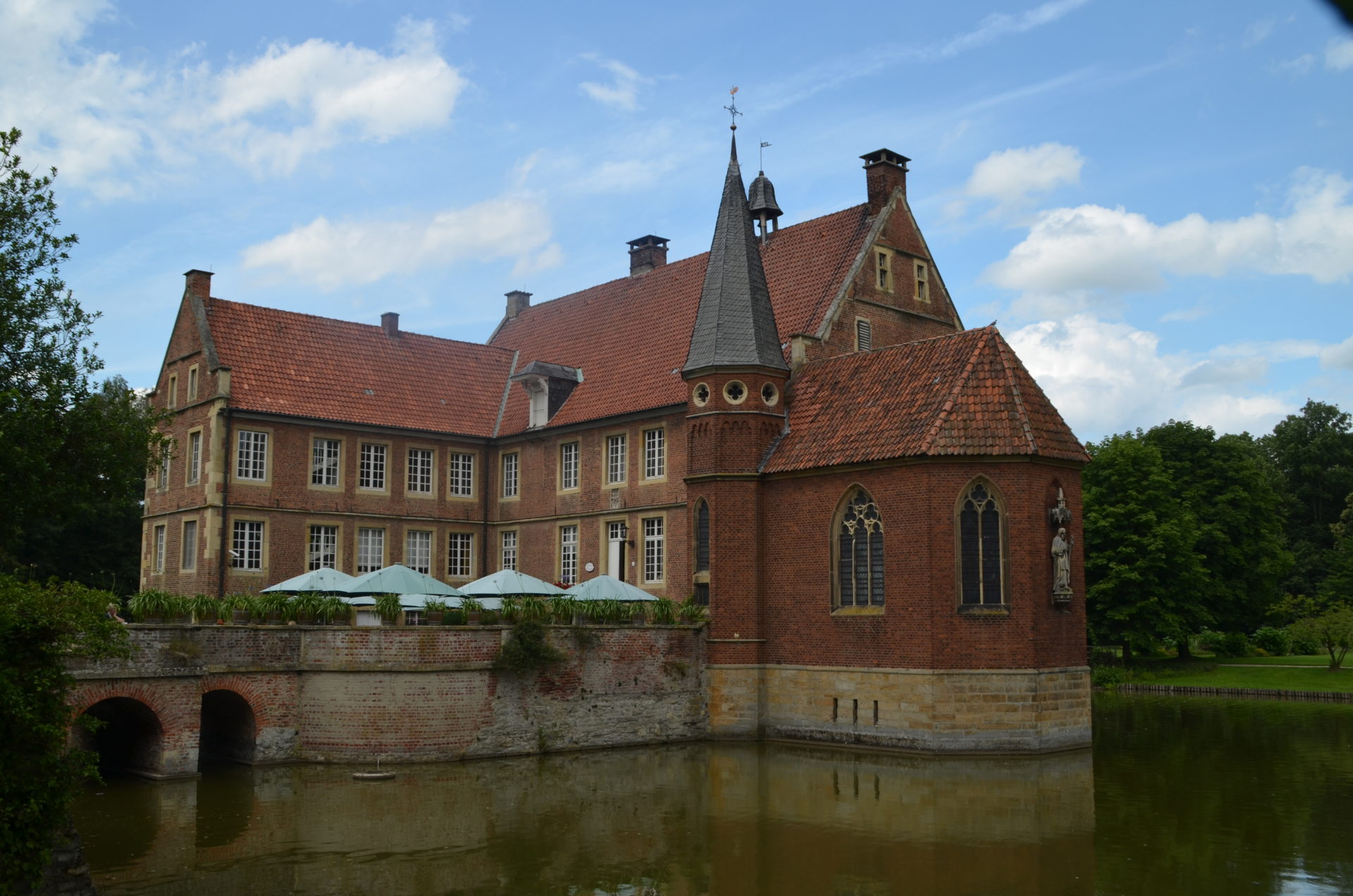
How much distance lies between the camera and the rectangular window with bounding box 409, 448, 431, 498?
123ft

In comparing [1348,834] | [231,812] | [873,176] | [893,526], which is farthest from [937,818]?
[873,176]

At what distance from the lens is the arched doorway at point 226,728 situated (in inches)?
942

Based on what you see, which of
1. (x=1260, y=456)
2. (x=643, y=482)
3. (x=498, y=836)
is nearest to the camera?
(x=498, y=836)

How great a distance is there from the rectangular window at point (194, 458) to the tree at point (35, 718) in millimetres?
23126

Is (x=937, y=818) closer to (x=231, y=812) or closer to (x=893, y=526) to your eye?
(x=893, y=526)

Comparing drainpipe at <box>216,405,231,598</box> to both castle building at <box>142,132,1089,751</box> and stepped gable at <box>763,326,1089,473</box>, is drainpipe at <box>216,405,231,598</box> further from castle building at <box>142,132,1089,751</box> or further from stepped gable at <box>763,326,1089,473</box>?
stepped gable at <box>763,326,1089,473</box>

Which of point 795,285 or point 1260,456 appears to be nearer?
point 795,285

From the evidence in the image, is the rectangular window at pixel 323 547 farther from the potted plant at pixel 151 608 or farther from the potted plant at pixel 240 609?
the potted plant at pixel 151 608

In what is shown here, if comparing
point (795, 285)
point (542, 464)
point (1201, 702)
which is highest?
point (795, 285)

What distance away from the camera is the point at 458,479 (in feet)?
126

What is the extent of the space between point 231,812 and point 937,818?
10.8m

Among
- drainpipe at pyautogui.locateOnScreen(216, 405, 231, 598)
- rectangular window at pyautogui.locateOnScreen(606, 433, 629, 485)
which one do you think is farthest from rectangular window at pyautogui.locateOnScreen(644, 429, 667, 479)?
drainpipe at pyautogui.locateOnScreen(216, 405, 231, 598)

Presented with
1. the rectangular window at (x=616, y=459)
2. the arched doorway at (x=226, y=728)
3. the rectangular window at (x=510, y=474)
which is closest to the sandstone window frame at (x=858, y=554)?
the rectangular window at (x=616, y=459)

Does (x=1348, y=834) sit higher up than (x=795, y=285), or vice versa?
(x=795, y=285)
